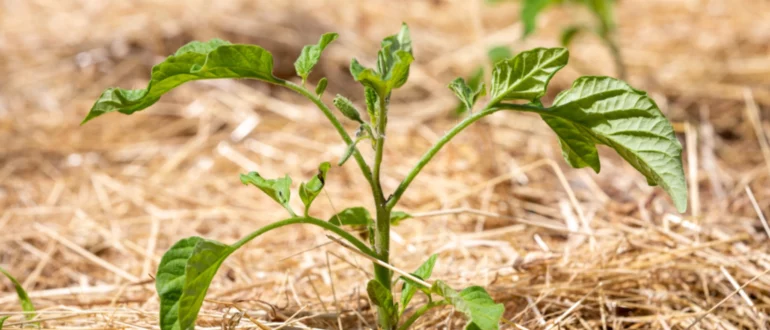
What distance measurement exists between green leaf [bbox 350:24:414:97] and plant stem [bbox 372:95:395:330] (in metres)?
0.03

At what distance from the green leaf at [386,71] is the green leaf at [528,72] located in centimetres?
12

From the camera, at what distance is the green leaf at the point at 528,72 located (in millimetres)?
858

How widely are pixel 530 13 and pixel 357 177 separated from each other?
2.29ft

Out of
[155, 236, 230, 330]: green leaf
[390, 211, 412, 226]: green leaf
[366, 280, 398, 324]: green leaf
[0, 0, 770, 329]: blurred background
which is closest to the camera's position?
[155, 236, 230, 330]: green leaf

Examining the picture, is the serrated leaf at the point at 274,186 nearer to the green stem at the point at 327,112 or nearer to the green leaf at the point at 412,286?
the green stem at the point at 327,112

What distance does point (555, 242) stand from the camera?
1.60 metres

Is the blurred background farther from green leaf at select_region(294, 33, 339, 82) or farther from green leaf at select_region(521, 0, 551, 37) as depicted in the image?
green leaf at select_region(294, 33, 339, 82)

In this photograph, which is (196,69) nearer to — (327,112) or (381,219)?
(327,112)

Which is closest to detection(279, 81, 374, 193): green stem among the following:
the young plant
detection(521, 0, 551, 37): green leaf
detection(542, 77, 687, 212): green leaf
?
the young plant

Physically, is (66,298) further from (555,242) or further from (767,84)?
(767,84)

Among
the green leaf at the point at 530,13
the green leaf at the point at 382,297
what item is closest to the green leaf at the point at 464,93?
the green leaf at the point at 382,297

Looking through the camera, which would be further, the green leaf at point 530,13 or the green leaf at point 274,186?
the green leaf at point 530,13

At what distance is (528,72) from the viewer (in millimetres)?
874

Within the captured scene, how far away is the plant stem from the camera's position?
36.1 inches
